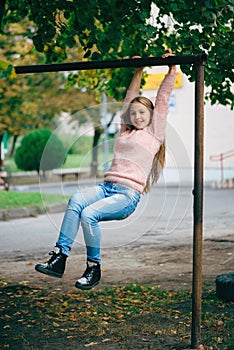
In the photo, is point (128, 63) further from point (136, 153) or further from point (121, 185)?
point (121, 185)

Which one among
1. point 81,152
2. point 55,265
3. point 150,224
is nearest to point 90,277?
point 55,265

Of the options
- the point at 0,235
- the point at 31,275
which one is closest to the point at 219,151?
the point at 0,235

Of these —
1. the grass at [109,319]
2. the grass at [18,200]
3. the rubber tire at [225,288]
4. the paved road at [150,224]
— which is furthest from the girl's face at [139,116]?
the grass at [18,200]

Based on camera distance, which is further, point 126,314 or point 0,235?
point 0,235

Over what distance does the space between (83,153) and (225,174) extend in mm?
21700

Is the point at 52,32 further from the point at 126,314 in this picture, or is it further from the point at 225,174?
the point at 225,174

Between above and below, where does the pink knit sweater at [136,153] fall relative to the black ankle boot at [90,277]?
above

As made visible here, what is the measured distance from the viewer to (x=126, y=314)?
695cm

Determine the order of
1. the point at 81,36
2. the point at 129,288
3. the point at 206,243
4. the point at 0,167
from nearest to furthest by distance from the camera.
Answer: the point at 129,288, the point at 81,36, the point at 206,243, the point at 0,167

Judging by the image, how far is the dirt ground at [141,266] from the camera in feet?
29.0

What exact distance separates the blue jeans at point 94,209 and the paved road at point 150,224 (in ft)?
0.54

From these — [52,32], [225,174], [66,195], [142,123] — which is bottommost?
[66,195]

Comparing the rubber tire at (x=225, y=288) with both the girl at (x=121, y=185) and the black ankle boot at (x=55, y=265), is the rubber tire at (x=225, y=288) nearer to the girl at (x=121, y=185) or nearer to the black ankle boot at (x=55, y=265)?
the girl at (x=121, y=185)

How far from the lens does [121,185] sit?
522 centimetres
